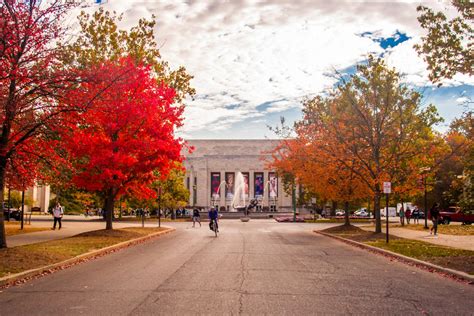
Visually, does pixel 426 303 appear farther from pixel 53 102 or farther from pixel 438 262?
pixel 53 102

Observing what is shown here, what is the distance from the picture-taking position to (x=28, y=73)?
46.8ft

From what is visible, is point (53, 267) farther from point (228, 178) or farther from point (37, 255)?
point (228, 178)

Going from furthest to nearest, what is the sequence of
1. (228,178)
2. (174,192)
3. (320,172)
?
(228,178)
(174,192)
(320,172)

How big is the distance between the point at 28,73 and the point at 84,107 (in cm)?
185

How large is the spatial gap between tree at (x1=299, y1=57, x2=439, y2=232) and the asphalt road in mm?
11568

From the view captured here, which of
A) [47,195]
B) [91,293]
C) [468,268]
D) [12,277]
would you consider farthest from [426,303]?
[47,195]

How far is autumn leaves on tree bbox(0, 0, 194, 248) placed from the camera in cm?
1414

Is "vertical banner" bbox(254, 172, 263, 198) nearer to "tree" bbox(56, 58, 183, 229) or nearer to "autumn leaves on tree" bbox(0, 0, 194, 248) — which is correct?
"autumn leaves on tree" bbox(0, 0, 194, 248)

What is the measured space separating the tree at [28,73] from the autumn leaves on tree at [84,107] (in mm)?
29

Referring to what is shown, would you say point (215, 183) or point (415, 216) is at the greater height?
point (215, 183)

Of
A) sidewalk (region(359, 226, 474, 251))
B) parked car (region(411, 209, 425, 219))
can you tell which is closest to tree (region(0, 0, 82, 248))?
sidewalk (region(359, 226, 474, 251))

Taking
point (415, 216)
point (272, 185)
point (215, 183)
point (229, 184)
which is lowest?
point (415, 216)

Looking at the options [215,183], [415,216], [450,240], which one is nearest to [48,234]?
[450,240]

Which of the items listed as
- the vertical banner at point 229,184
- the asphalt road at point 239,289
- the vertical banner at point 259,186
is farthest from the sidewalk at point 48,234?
the vertical banner at point 229,184
